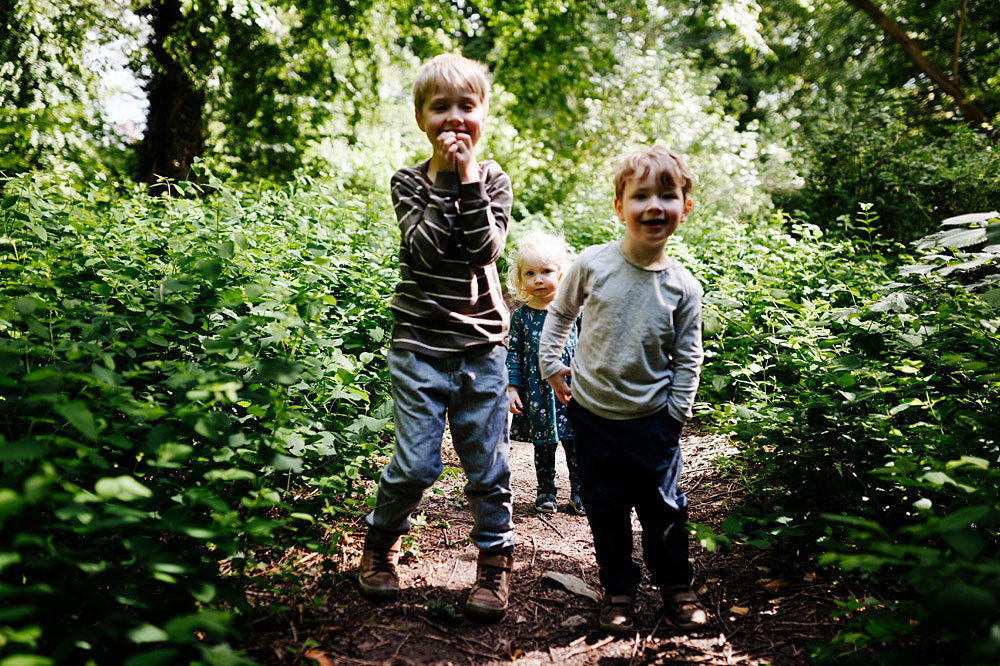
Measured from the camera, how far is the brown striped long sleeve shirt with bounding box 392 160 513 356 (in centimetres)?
236

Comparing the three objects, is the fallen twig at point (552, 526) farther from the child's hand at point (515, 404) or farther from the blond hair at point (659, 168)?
the blond hair at point (659, 168)

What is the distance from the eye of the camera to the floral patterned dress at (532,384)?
3746 mm

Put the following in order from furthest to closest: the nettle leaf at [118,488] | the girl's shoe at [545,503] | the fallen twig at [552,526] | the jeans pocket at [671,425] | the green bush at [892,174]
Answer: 1. the green bush at [892,174]
2. the girl's shoe at [545,503]
3. the fallen twig at [552,526]
4. the jeans pocket at [671,425]
5. the nettle leaf at [118,488]

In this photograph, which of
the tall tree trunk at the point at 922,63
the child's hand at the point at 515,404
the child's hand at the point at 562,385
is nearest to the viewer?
the child's hand at the point at 562,385

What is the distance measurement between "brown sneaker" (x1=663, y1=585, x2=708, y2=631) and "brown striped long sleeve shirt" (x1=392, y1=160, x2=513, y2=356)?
1.15m

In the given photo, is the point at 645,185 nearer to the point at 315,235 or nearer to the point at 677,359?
the point at 677,359

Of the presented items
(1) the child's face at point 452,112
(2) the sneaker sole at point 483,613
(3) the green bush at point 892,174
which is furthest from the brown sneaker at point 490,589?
(3) the green bush at point 892,174

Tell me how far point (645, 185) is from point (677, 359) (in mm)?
645

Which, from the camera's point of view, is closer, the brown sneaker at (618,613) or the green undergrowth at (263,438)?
the green undergrowth at (263,438)

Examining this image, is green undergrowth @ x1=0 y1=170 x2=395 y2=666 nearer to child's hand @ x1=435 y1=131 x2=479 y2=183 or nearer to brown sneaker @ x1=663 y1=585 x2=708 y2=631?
child's hand @ x1=435 y1=131 x2=479 y2=183

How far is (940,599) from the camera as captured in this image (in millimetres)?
1449

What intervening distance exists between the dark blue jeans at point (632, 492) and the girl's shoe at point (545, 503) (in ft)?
4.02

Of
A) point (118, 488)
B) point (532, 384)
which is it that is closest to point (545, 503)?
point (532, 384)

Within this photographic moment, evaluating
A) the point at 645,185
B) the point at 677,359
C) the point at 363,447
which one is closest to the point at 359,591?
the point at 363,447
